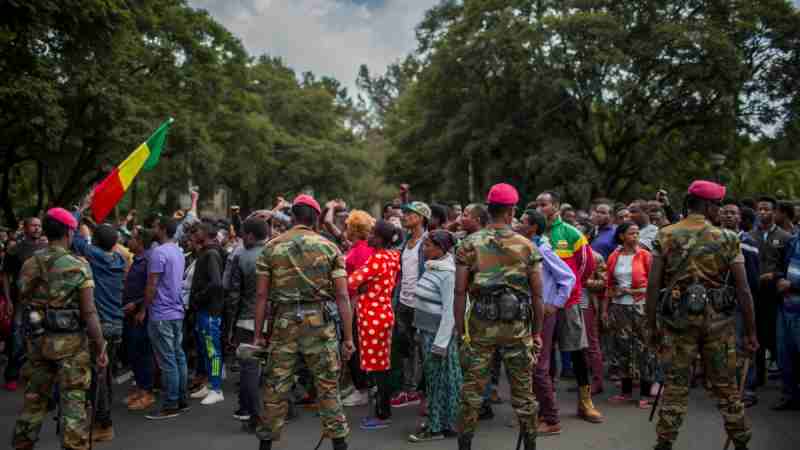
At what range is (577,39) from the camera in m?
25.3

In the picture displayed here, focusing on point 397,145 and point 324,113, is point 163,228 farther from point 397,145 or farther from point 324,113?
point 324,113

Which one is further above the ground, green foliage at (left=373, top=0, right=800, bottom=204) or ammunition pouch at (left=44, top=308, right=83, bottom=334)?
green foliage at (left=373, top=0, right=800, bottom=204)

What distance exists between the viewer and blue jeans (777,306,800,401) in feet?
22.9

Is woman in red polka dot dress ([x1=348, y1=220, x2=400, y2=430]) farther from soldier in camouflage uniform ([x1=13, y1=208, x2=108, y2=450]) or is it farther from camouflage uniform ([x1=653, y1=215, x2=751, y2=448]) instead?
camouflage uniform ([x1=653, y1=215, x2=751, y2=448])

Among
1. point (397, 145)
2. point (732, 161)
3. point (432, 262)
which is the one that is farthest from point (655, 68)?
point (432, 262)

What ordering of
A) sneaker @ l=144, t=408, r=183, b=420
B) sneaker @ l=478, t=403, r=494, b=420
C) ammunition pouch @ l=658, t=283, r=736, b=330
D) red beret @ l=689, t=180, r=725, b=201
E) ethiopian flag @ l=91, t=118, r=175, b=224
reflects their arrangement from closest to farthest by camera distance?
ammunition pouch @ l=658, t=283, r=736, b=330 → red beret @ l=689, t=180, r=725, b=201 → sneaker @ l=478, t=403, r=494, b=420 → sneaker @ l=144, t=408, r=183, b=420 → ethiopian flag @ l=91, t=118, r=175, b=224

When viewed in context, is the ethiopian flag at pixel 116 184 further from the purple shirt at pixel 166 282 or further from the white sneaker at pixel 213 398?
the white sneaker at pixel 213 398

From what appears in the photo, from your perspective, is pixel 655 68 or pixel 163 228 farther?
pixel 655 68

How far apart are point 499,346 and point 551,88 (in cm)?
2246

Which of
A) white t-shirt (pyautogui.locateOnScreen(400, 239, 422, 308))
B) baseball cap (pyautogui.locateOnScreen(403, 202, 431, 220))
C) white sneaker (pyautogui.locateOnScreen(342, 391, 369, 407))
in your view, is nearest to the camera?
white t-shirt (pyautogui.locateOnScreen(400, 239, 422, 308))

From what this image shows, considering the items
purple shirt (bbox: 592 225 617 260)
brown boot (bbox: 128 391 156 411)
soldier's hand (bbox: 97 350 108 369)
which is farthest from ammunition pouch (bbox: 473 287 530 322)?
brown boot (bbox: 128 391 156 411)

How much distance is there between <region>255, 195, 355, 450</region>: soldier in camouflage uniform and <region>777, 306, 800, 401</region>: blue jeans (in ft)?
15.8

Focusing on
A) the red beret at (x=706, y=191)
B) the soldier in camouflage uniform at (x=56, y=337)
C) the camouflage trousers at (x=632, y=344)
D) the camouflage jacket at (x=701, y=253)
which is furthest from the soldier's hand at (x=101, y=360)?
the camouflage trousers at (x=632, y=344)

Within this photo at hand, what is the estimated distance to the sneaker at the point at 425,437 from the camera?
616 centimetres
